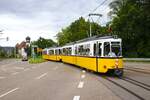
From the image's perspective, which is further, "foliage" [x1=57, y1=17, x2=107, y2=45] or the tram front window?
"foliage" [x1=57, y1=17, x2=107, y2=45]

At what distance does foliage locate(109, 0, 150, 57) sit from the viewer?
77.7m

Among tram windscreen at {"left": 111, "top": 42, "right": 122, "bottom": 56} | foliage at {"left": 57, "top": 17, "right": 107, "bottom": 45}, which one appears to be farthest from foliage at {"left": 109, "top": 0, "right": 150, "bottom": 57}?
tram windscreen at {"left": 111, "top": 42, "right": 122, "bottom": 56}

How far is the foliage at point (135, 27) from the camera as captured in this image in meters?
77.7

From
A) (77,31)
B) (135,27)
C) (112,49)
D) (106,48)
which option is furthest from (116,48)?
(77,31)

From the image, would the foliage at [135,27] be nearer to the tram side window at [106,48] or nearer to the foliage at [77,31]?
the foliage at [77,31]

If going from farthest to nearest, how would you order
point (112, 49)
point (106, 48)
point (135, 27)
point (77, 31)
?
point (77, 31) < point (135, 27) < point (106, 48) < point (112, 49)

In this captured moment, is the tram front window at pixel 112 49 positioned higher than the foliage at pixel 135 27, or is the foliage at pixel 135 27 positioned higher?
the foliage at pixel 135 27

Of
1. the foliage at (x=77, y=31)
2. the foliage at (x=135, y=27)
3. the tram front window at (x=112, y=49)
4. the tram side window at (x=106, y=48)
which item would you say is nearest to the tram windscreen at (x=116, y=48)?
the tram front window at (x=112, y=49)

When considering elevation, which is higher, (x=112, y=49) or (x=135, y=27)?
(x=135, y=27)

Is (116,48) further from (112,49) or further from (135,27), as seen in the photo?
(135,27)

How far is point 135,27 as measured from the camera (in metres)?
80.3

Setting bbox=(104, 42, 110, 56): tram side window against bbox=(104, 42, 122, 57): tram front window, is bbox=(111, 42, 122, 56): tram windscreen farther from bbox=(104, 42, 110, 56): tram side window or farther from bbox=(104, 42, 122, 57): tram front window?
bbox=(104, 42, 110, 56): tram side window

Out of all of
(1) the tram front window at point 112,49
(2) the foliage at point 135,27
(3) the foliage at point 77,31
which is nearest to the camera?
(1) the tram front window at point 112,49

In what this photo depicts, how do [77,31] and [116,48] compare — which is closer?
[116,48]
